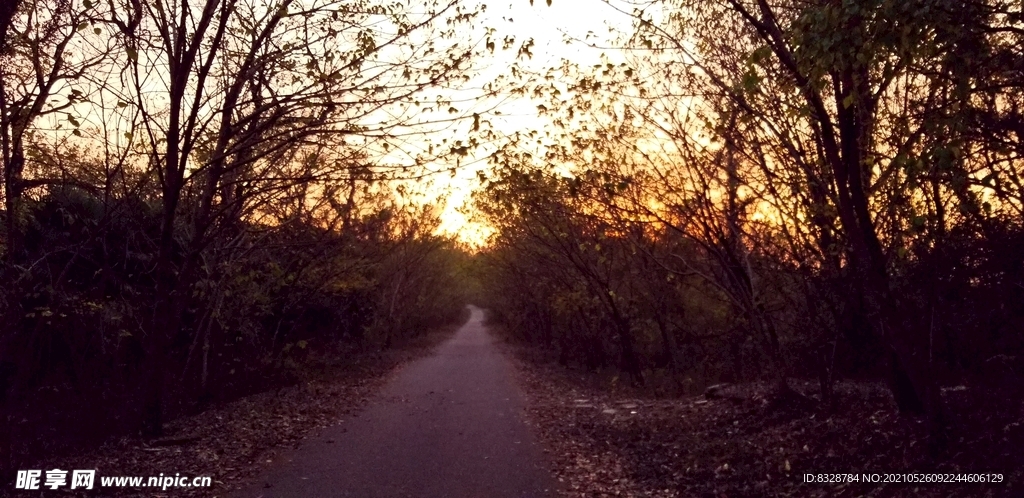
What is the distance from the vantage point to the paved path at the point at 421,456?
7477mm

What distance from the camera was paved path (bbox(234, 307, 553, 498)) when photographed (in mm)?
7477

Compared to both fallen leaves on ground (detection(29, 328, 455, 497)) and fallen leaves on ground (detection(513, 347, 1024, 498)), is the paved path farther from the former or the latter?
fallen leaves on ground (detection(513, 347, 1024, 498))

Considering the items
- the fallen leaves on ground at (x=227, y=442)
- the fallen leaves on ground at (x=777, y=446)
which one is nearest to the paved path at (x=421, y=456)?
the fallen leaves on ground at (x=227, y=442)

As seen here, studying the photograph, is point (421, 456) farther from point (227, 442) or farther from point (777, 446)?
point (777, 446)

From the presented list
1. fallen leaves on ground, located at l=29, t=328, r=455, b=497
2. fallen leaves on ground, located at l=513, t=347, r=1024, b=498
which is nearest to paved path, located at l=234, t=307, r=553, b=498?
fallen leaves on ground, located at l=29, t=328, r=455, b=497

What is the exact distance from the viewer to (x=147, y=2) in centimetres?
780

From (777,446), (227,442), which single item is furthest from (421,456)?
(777,446)

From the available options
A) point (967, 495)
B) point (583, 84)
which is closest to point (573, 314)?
point (583, 84)

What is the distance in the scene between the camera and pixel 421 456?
359 inches

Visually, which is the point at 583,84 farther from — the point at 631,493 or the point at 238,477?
the point at 238,477

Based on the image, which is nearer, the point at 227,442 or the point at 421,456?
the point at 421,456

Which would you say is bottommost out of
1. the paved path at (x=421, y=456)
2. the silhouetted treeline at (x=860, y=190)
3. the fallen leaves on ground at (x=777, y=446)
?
the paved path at (x=421, y=456)

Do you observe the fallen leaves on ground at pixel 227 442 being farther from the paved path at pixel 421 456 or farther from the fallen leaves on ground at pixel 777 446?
the fallen leaves on ground at pixel 777 446

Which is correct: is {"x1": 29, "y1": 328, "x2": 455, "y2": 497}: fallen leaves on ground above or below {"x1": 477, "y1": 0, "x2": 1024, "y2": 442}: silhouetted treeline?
below
